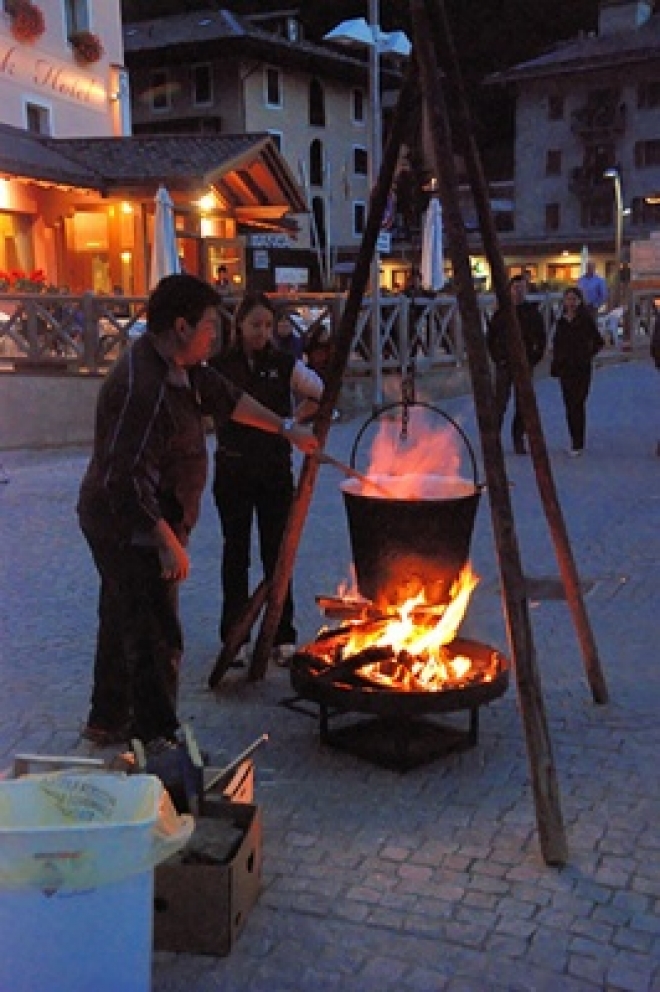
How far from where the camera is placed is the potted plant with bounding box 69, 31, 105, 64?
2280 cm

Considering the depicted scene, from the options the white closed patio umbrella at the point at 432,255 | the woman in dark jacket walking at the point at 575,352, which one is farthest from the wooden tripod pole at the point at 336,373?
the white closed patio umbrella at the point at 432,255

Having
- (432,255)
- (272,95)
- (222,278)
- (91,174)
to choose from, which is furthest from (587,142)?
(432,255)

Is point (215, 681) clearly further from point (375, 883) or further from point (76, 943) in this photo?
point (76, 943)

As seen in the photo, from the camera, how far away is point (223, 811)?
3.18 meters

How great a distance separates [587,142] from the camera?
174 ft

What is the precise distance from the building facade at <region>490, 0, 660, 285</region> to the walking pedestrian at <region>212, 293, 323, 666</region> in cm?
4730

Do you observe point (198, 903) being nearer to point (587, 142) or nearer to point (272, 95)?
point (272, 95)

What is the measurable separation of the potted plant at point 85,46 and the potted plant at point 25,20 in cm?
144

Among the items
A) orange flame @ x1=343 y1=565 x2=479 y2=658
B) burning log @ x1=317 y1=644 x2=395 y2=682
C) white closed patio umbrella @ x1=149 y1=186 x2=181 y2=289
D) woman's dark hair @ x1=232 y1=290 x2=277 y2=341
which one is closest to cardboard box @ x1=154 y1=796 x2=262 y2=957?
burning log @ x1=317 y1=644 x2=395 y2=682

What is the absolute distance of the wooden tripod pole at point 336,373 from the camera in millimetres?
4199

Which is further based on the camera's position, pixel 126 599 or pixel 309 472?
pixel 309 472

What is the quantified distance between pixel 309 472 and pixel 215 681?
1083 mm

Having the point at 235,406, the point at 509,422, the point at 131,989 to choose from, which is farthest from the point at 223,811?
the point at 509,422

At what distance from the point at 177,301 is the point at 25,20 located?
785 inches
